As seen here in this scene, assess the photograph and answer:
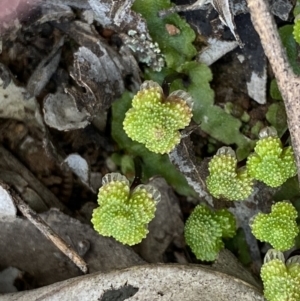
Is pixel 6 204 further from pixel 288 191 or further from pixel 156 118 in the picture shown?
pixel 288 191

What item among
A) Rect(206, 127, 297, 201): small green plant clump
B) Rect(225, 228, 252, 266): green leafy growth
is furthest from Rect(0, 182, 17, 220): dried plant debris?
Rect(225, 228, 252, 266): green leafy growth

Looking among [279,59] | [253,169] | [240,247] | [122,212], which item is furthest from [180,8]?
[240,247]

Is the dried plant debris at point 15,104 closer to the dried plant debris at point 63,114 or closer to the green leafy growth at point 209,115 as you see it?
the dried plant debris at point 63,114

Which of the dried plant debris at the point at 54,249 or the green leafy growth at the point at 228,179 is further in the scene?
the dried plant debris at the point at 54,249

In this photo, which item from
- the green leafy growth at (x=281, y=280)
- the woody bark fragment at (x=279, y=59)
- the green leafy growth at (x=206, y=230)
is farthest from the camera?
the green leafy growth at (x=206, y=230)

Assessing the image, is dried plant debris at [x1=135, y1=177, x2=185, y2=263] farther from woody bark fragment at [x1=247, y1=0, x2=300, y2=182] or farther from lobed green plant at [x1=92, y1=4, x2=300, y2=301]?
woody bark fragment at [x1=247, y1=0, x2=300, y2=182]

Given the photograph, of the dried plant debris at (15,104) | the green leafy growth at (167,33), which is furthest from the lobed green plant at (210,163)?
the dried plant debris at (15,104)

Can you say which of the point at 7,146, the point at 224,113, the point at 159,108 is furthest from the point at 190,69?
the point at 7,146

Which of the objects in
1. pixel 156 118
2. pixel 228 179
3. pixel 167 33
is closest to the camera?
pixel 156 118
